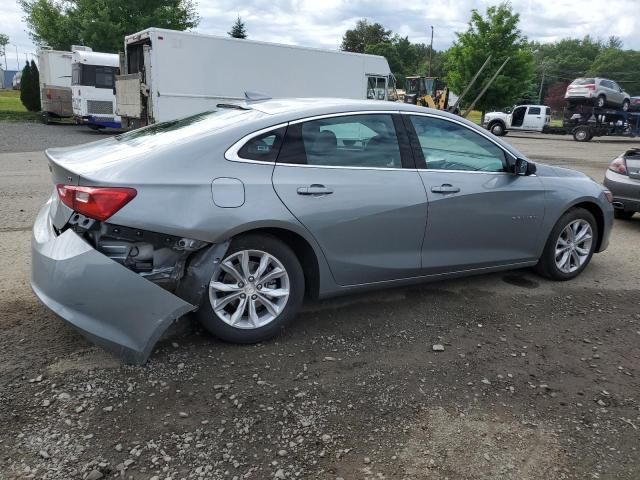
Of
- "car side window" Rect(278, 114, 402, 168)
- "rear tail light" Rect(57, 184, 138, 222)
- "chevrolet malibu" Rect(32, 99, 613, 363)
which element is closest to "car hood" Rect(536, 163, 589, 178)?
"chevrolet malibu" Rect(32, 99, 613, 363)

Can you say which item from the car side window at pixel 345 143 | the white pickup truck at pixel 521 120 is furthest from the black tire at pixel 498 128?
the car side window at pixel 345 143

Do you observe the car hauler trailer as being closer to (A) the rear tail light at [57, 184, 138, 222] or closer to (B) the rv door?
(B) the rv door

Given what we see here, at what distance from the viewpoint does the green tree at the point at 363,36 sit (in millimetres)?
87631

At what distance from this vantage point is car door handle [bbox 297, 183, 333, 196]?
11.9 ft

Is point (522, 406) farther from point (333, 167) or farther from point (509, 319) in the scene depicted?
point (333, 167)

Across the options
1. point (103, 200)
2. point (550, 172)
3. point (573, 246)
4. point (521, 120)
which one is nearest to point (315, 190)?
point (103, 200)

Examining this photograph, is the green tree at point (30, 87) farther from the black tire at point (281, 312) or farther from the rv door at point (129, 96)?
the black tire at point (281, 312)

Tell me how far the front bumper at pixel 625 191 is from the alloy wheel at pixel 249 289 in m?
5.85

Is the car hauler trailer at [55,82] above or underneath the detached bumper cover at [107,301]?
above

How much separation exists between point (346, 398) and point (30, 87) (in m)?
29.8

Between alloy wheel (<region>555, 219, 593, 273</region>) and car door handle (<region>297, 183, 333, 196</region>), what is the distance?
8.37 feet

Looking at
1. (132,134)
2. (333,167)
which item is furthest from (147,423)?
(132,134)

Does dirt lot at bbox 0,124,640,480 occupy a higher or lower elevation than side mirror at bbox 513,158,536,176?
lower

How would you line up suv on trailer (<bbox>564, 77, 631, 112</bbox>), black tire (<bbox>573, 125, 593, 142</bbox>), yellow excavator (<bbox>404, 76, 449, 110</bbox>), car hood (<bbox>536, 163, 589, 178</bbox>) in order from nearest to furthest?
car hood (<bbox>536, 163, 589, 178</bbox>), suv on trailer (<bbox>564, 77, 631, 112</bbox>), black tire (<bbox>573, 125, 593, 142</bbox>), yellow excavator (<bbox>404, 76, 449, 110</bbox>)
